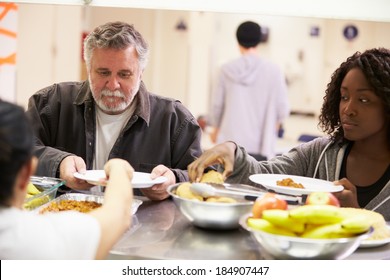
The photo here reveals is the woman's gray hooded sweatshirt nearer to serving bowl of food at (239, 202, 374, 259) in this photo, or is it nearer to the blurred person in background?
serving bowl of food at (239, 202, 374, 259)

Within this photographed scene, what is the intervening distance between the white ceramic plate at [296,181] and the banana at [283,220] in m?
0.27

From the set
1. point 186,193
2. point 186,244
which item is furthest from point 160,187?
point 186,244

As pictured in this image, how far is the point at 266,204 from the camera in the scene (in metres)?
1.29

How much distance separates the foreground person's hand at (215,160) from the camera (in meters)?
1.56

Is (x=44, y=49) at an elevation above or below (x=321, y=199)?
above

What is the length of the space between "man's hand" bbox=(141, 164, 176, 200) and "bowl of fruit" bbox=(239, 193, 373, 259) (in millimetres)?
411

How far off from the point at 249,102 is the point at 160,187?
486 millimetres

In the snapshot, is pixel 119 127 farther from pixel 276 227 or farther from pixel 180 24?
pixel 276 227

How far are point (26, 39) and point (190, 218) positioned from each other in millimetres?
845

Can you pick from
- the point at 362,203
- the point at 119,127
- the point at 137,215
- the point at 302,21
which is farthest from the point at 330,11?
the point at 137,215

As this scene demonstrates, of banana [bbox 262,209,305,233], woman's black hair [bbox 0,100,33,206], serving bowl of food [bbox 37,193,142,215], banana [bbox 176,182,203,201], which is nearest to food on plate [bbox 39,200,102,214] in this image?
serving bowl of food [bbox 37,193,142,215]

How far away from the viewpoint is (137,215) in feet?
4.90

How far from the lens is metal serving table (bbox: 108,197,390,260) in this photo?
1238 millimetres

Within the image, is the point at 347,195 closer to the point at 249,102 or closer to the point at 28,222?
the point at 249,102
